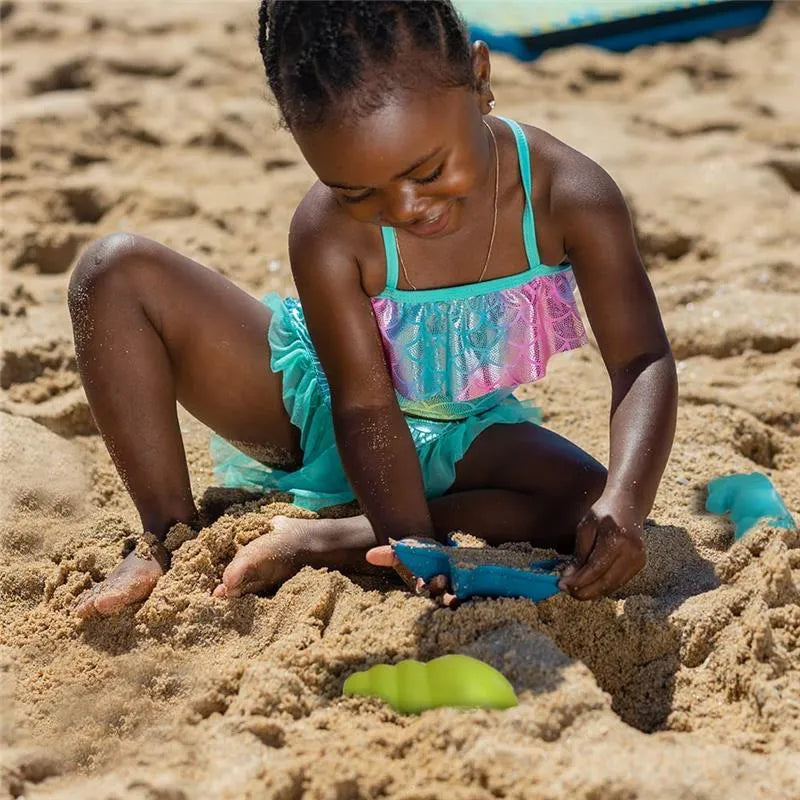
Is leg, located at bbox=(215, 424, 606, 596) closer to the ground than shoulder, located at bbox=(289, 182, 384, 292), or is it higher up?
closer to the ground

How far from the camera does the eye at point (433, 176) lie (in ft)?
5.02

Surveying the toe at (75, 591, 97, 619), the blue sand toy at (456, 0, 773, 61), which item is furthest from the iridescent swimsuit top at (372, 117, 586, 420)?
the blue sand toy at (456, 0, 773, 61)

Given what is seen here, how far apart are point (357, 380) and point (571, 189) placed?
441 millimetres

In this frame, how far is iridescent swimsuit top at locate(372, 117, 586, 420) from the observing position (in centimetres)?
194

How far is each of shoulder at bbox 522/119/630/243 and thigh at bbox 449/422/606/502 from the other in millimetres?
353

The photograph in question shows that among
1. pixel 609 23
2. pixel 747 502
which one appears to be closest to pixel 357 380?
pixel 747 502

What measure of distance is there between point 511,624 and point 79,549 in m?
0.78

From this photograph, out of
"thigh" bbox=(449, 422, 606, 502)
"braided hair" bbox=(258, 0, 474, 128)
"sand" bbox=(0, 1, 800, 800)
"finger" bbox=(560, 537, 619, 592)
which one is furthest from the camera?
"thigh" bbox=(449, 422, 606, 502)

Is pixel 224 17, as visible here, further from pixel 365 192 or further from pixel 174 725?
pixel 174 725

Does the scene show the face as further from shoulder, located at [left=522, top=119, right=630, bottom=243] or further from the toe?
the toe

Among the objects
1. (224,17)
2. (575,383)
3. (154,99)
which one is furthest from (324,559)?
(224,17)

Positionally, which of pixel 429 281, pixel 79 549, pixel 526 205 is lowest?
pixel 79 549

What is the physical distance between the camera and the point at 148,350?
1.92m

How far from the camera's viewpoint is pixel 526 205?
189 cm
